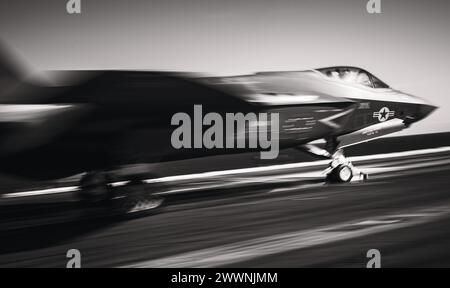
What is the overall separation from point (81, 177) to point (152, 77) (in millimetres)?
1724

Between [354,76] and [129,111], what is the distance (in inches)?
123

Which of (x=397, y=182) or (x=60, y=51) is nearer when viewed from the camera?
(x=60, y=51)

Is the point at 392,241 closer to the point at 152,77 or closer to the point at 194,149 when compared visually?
the point at 194,149

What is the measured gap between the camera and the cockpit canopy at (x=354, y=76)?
26.2ft

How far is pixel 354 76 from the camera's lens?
27.0 feet

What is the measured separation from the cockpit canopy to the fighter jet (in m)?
0.01

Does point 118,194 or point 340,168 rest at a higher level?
point 340,168

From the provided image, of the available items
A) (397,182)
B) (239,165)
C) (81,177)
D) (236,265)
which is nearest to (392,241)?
(236,265)

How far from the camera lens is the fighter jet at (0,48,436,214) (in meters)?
6.84

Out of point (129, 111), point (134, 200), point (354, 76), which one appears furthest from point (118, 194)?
point (354, 76)

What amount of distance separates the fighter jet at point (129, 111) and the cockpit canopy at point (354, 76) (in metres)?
0.01

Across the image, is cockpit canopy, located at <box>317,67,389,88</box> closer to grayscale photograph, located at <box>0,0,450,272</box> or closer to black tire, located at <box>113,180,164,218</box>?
grayscale photograph, located at <box>0,0,450,272</box>

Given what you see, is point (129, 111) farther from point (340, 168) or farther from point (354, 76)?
point (340, 168)

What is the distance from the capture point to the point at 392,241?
6266mm
